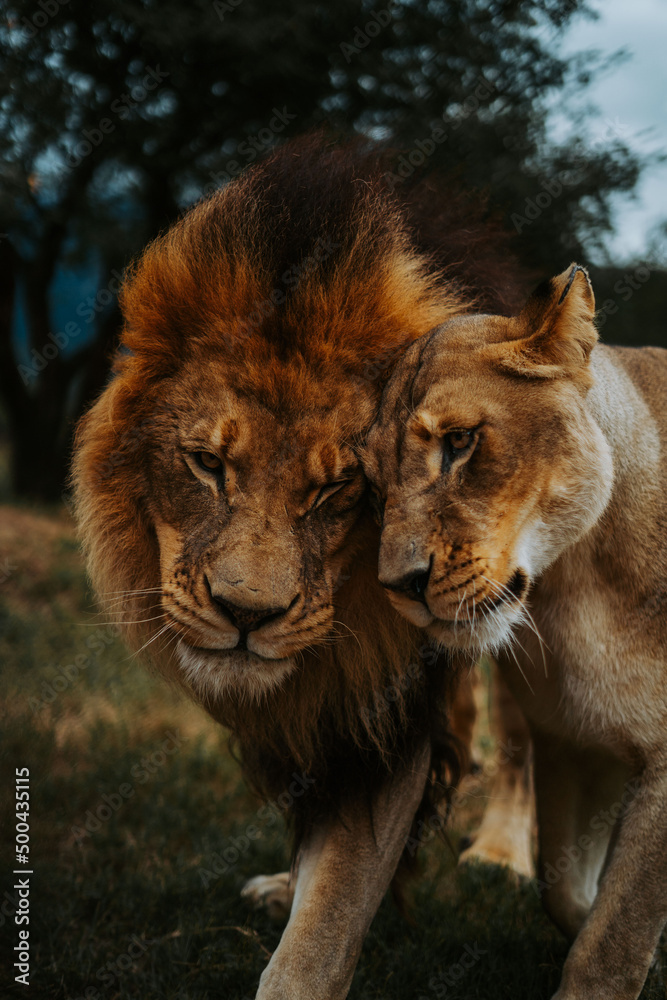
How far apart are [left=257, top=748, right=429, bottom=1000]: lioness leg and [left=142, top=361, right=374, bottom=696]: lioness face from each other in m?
0.58

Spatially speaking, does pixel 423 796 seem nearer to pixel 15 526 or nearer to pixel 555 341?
pixel 555 341

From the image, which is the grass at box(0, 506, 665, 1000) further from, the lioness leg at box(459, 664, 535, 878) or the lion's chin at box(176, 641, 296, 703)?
the lion's chin at box(176, 641, 296, 703)

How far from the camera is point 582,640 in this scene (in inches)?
96.5

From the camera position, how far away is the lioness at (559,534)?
2.09 metres

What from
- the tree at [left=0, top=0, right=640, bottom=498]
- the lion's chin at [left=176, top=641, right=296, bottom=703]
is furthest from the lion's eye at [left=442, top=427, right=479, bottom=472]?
the tree at [left=0, top=0, right=640, bottom=498]

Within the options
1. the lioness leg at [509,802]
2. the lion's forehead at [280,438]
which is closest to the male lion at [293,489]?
the lion's forehead at [280,438]

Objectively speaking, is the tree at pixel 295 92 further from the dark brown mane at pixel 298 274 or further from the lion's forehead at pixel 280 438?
the lion's forehead at pixel 280 438

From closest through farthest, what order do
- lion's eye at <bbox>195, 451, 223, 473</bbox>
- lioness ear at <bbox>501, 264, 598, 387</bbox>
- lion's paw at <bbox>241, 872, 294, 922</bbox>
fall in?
lioness ear at <bbox>501, 264, 598, 387</bbox> → lion's eye at <bbox>195, 451, 223, 473</bbox> → lion's paw at <bbox>241, 872, 294, 922</bbox>

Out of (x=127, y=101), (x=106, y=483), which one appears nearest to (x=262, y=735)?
(x=106, y=483)

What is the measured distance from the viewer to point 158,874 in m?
3.54

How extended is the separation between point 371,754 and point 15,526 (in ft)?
18.0

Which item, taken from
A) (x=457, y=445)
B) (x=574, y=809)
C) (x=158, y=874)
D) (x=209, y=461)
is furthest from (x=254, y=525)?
(x=158, y=874)

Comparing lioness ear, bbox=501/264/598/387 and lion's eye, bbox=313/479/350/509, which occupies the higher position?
lioness ear, bbox=501/264/598/387

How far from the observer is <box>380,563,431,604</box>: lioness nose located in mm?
2066
